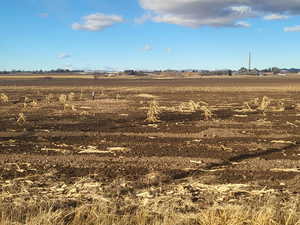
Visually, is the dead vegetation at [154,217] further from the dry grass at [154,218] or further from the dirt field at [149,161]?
the dirt field at [149,161]

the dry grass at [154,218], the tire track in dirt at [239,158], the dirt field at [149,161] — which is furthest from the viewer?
the tire track in dirt at [239,158]

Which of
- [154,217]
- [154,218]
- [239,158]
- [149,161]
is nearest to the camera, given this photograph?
[154,218]

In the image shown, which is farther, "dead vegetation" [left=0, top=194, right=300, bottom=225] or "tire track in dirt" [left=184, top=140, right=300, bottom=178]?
"tire track in dirt" [left=184, top=140, right=300, bottom=178]

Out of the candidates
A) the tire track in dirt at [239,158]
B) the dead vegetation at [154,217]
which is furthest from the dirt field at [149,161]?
the dead vegetation at [154,217]

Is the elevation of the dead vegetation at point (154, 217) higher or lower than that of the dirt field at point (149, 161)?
higher

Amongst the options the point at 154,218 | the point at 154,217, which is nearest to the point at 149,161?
the point at 154,217

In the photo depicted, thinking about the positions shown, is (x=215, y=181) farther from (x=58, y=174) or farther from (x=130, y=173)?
(x=58, y=174)

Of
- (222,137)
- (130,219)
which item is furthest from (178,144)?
(130,219)

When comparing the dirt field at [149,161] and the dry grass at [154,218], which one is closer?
the dry grass at [154,218]

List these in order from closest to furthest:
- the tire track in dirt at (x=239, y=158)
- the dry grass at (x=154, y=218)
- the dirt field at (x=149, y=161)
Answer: the dry grass at (x=154, y=218), the dirt field at (x=149, y=161), the tire track in dirt at (x=239, y=158)

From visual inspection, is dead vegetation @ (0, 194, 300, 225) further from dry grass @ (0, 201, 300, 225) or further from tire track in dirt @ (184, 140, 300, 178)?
tire track in dirt @ (184, 140, 300, 178)

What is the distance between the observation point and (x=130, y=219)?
19.7ft

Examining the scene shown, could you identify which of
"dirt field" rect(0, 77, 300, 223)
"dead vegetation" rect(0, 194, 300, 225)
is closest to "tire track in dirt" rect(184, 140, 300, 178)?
"dirt field" rect(0, 77, 300, 223)

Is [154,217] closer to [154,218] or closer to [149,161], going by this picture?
[154,218]
